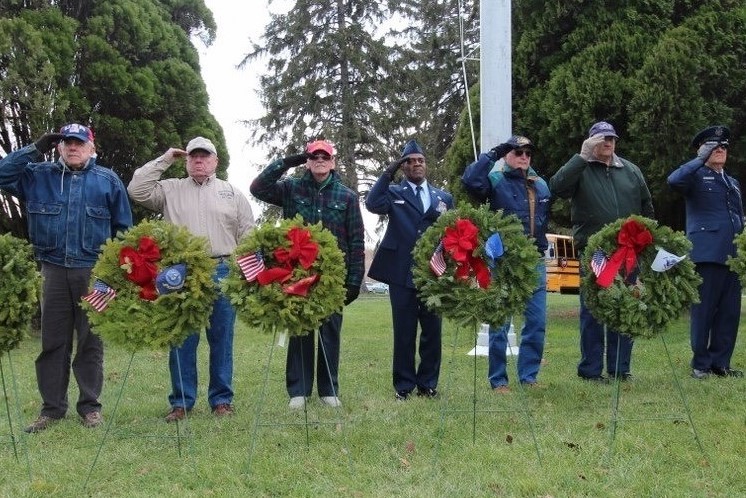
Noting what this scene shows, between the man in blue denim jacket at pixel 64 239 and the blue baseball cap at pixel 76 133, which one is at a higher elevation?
the blue baseball cap at pixel 76 133

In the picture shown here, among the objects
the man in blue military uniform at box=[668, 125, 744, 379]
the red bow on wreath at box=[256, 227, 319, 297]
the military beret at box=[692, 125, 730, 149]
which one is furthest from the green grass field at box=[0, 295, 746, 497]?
the military beret at box=[692, 125, 730, 149]

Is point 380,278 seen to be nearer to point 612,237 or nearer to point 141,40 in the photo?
point 612,237

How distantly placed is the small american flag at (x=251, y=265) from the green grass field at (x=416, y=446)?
61 centimetres

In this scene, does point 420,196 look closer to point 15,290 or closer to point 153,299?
point 153,299

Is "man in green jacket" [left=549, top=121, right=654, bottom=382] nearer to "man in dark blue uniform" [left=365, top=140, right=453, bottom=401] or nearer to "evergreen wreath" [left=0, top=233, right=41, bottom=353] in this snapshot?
"man in dark blue uniform" [left=365, top=140, right=453, bottom=401]

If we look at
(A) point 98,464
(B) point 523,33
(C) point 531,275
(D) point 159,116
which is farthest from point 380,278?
(D) point 159,116

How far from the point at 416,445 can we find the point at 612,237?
6.44 feet

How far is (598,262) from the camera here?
17.3 feet

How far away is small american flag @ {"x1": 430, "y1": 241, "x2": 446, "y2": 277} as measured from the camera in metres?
4.95

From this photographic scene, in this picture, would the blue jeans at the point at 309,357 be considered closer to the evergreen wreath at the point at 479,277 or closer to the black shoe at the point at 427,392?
the black shoe at the point at 427,392

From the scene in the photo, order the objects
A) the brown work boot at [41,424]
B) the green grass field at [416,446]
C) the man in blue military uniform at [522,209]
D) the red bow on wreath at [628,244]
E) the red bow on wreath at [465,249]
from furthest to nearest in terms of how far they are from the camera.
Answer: the man in blue military uniform at [522,209], the brown work boot at [41,424], the red bow on wreath at [628,244], the red bow on wreath at [465,249], the green grass field at [416,446]

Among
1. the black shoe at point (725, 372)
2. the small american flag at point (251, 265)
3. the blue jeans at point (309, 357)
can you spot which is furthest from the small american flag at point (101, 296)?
the black shoe at point (725, 372)

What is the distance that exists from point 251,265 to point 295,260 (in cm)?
28

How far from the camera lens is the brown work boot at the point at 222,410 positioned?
606 centimetres
